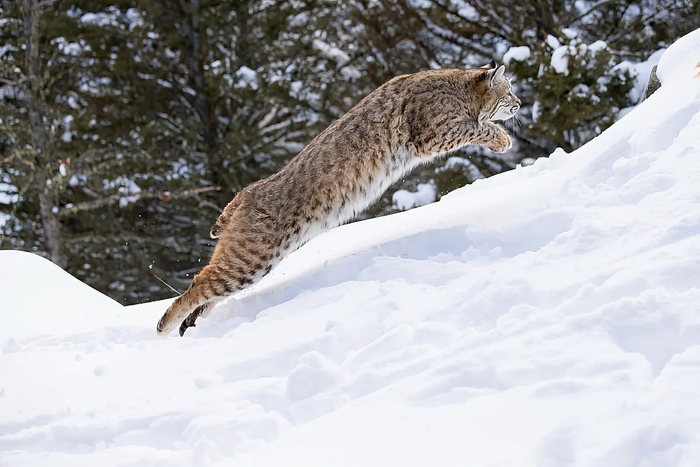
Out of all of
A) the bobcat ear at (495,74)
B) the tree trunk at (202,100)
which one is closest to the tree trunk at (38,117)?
the tree trunk at (202,100)

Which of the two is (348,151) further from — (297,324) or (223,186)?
(223,186)

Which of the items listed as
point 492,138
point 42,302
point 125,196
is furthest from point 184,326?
point 125,196

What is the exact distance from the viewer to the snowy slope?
8.83ft

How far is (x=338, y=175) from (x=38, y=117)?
9238 mm

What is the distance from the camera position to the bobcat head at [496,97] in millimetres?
5844

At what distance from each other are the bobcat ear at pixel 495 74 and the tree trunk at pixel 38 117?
883cm

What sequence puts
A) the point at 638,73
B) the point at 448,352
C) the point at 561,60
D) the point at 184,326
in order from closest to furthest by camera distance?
the point at 448,352 < the point at 184,326 < the point at 561,60 < the point at 638,73

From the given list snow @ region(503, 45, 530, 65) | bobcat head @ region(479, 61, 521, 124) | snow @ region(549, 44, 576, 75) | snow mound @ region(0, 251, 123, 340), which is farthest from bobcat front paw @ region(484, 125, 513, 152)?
snow @ region(503, 45, 530, 65)

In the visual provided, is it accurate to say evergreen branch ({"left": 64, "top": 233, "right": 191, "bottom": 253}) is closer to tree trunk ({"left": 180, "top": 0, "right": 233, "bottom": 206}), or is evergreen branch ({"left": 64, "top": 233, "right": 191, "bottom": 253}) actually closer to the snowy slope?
tree trunk ({"left": 180, "top": 0, "right": 233, "bottom": 206})

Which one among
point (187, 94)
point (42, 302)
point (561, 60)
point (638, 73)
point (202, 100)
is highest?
point (187, 94)

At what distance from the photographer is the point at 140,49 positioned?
13898 millimetres

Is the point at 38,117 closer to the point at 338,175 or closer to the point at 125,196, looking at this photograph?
the point at 125,196

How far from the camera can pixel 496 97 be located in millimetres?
5973

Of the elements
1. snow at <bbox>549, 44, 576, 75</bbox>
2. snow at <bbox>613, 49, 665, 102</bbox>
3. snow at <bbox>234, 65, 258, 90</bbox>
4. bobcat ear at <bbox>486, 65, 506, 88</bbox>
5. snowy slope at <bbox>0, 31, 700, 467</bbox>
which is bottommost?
snow at <bbox>613, 49, 665, 102</bbox>
